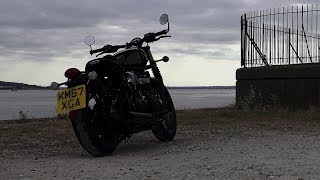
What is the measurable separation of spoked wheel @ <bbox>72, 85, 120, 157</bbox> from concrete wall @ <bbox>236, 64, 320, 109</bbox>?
823 centimetres

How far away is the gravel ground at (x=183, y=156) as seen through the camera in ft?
18.7

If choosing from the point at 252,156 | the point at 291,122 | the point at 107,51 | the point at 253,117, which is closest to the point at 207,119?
the point at 253,117

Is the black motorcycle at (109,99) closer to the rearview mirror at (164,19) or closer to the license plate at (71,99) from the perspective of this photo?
the license plate at (71,99)

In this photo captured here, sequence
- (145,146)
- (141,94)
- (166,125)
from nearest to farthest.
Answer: (141,94)
(145,146)
(166,125)

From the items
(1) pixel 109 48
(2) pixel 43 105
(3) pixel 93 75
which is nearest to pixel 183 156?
(3) pixel 93 75

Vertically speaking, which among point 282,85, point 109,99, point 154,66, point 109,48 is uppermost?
point 109,48

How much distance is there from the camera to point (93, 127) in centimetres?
708

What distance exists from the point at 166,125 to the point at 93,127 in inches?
78.9

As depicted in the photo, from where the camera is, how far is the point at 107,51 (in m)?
8.21

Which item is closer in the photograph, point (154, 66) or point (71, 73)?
point (71, 73)

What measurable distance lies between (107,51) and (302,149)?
3.24 meters

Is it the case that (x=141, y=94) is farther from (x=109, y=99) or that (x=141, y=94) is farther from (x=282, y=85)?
(x=282, y=85)

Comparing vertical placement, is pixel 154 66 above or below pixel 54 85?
above

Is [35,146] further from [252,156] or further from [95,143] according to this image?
[252,156]
